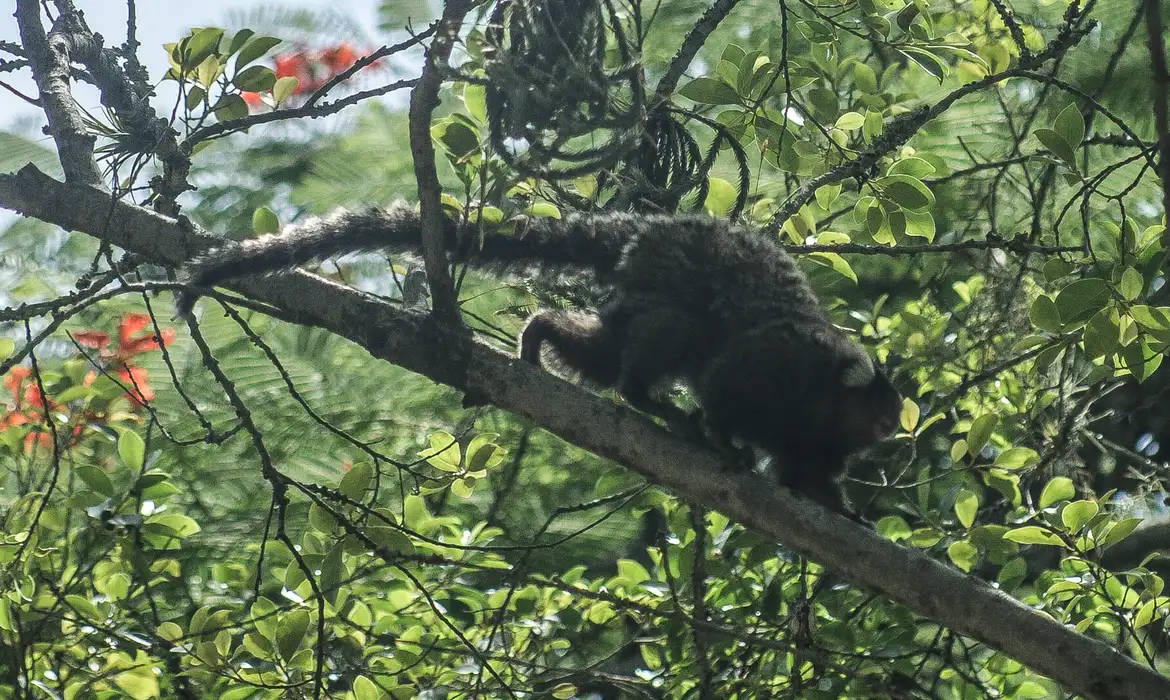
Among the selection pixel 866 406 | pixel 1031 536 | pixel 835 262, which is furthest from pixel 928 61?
pixel 866 406

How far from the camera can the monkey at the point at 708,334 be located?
13.9 feet

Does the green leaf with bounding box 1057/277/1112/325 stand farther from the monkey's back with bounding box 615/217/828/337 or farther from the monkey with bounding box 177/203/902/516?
the monkey's back with bounding box 615/217/828/337

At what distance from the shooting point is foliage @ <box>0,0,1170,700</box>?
10.8 feet

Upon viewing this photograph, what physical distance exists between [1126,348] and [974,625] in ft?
2.70

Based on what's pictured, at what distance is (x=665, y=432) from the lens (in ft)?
11.0

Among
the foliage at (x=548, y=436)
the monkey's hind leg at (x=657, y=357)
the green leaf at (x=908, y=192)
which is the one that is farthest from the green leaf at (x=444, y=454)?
the green leaf at (x=908, y=192)

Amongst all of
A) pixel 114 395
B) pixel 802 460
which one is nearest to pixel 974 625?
pixel 802 460

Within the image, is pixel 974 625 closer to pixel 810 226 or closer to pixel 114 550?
pixel 810 226

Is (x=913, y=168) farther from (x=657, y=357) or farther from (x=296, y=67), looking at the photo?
(x=296, y=67)

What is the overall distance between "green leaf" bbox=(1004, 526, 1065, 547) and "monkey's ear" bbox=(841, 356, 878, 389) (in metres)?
1.19

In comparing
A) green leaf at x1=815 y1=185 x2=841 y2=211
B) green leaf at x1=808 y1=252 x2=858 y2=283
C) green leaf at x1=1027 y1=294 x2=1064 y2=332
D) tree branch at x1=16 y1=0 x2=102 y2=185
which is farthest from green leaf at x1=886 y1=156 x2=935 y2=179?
tree branch at x1=16 y1=0 x2=102 y2=185

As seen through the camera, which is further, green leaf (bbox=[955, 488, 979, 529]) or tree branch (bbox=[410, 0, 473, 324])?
green leaf (bbox=[955, 488, 979, 529])

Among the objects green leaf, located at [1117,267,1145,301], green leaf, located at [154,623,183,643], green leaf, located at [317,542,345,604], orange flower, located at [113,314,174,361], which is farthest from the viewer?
orange flower, located at [113,314,174,361]

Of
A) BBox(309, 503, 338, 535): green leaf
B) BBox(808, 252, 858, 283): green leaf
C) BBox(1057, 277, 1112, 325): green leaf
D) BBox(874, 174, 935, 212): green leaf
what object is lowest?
BBox(309, 503, 338, 535): green leaf
